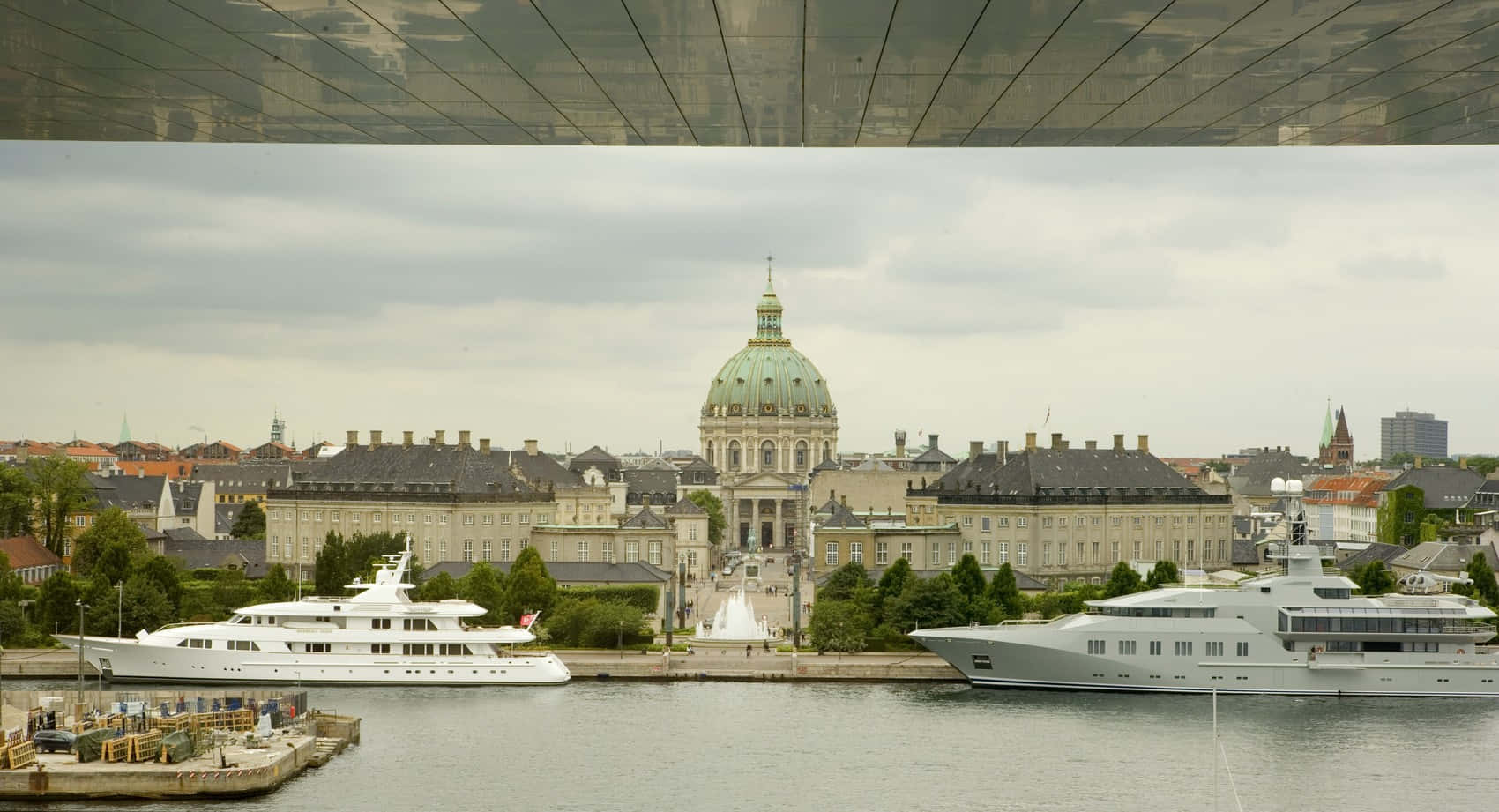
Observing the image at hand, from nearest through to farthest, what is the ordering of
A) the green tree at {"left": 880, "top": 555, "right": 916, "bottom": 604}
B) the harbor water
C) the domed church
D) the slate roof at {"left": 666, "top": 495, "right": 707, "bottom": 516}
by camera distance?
the harbor water → the green tree at {"left": 880, "top": 555, "right": 916, "bottom": 604} → the slate roof at {"left": 666, "top": 495, "right": 707, "bottom": 516} → the domed church

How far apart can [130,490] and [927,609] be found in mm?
33077

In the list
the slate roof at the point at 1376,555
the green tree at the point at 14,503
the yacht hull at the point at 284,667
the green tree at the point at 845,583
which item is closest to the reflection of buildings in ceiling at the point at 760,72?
the yacht hull at the point at 284,667

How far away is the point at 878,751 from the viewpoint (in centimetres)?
2384

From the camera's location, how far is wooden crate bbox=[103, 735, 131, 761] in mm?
20688

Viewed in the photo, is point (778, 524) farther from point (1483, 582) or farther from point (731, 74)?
point (731, 74)

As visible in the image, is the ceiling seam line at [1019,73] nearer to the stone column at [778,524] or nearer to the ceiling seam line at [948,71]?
the ceiling seam line at [948,71]

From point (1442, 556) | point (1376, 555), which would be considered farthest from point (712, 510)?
point (1442, 556)

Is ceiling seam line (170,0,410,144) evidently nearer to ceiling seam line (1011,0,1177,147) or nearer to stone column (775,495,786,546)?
ceiling seam line (1011,0,1177,147)

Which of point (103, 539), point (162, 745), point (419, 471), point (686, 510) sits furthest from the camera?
point (686, 510)

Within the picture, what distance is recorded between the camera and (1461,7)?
4.30 metres

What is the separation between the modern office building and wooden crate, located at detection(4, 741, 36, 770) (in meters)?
91.0

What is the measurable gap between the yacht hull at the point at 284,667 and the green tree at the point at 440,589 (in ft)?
14.7

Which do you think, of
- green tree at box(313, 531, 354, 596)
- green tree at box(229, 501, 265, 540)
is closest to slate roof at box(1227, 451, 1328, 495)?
green tree at box(229, 501, 265, 540)

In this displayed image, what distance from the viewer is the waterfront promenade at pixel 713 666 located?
3189cm
